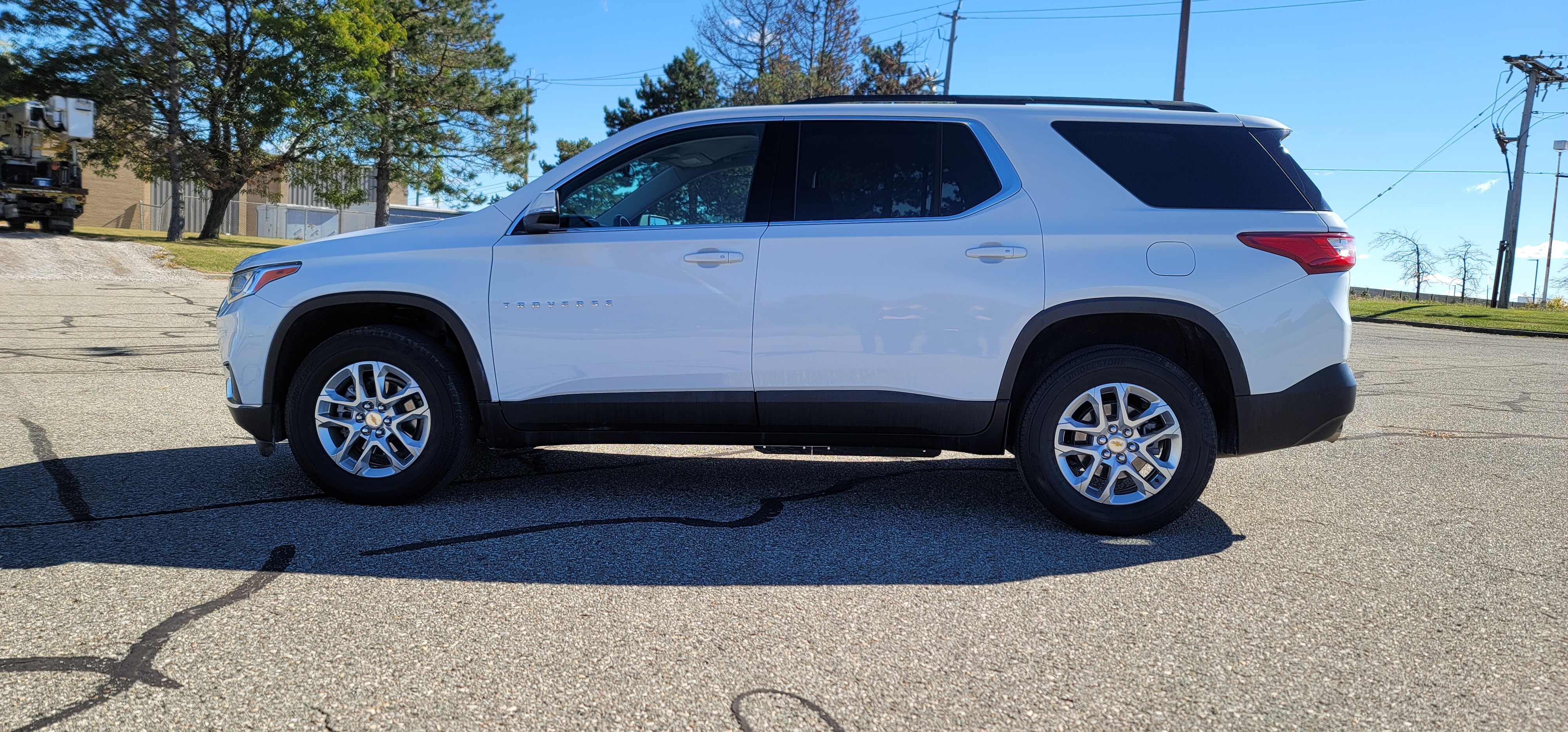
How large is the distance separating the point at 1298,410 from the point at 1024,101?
180 cm

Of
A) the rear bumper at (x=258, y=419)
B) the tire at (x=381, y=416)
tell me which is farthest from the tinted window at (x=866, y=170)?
the rear bumper at (x=258, y=419)

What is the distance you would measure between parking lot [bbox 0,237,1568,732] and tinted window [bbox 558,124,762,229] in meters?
1.33

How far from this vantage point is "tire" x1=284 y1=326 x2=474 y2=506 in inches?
187

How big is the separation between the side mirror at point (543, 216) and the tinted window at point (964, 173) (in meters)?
1.69

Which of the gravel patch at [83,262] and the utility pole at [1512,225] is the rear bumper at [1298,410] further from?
the utility pole at [1512,225]

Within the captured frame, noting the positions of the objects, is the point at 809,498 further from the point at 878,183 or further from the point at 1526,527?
the point at 1526,527

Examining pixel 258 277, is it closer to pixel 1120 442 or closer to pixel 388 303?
pixel 388 303

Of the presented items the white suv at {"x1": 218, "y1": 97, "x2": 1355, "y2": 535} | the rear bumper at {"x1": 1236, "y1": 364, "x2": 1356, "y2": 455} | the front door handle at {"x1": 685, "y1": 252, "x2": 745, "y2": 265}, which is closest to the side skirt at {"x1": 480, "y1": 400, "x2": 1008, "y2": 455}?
the white suv at {"x1": 218, "y1": 97, "x2": 1355, "y2": 535}

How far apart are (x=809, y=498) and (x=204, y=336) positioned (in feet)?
31.3

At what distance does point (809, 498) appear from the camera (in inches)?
205

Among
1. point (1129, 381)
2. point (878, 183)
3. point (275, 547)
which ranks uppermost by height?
point (878, 183)

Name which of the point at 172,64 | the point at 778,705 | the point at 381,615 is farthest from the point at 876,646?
the point at 172,64

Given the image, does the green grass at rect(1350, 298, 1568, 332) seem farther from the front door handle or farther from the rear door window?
the front door handle

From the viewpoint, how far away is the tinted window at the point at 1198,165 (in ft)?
15.0
